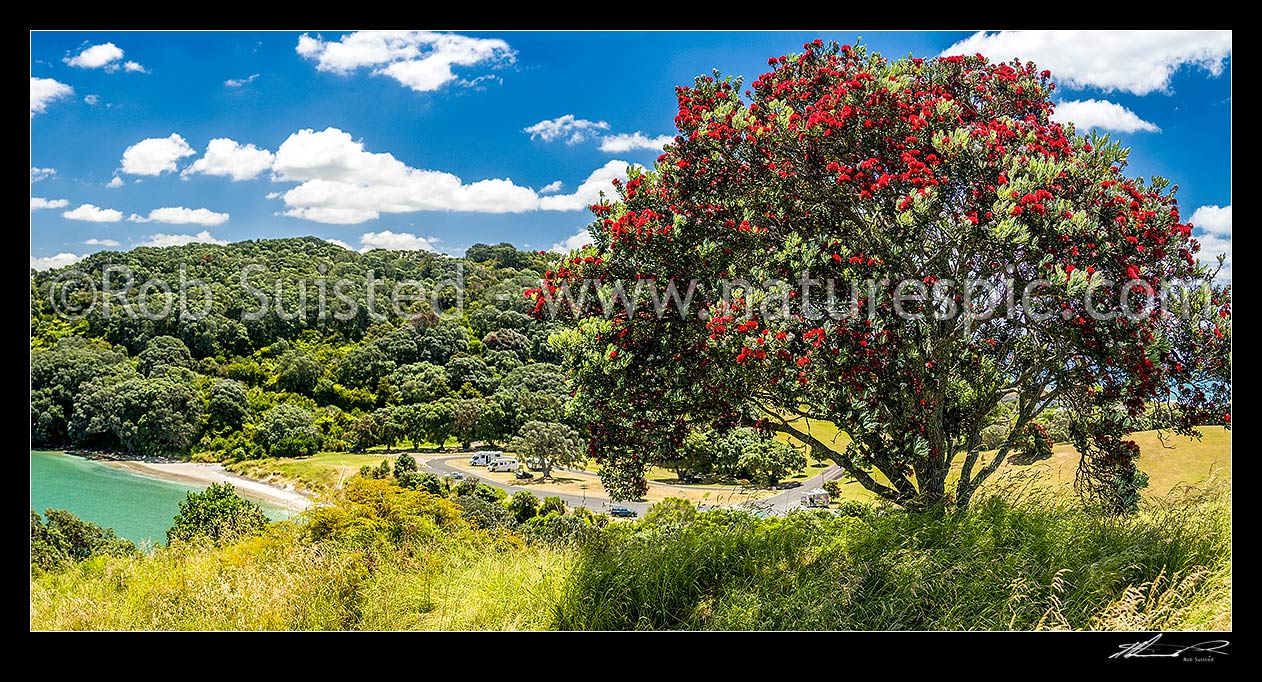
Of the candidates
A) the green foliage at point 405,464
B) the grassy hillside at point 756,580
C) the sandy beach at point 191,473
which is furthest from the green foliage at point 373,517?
the sandy beach at point 191,473

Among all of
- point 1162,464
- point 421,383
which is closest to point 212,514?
point 421,383

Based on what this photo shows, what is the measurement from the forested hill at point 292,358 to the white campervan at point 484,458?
2.18 feet

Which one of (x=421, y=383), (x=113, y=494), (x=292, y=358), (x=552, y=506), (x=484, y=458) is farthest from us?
(x=292, y=358)

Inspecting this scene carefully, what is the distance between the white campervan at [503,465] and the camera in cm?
2561

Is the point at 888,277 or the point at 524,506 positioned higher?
the point at 888,277

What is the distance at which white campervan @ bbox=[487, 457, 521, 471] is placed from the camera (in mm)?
25609

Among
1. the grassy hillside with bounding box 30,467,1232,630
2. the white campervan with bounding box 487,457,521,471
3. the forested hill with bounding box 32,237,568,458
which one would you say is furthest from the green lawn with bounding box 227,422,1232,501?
the forested hill with bounding box 32,237,568,458

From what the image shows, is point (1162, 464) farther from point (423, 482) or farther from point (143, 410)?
point (143, 410)

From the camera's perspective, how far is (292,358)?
28.4 m

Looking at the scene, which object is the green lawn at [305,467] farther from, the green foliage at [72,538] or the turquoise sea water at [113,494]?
the green foliage at [72,538]

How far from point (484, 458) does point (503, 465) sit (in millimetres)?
746

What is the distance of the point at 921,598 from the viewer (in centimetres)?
493

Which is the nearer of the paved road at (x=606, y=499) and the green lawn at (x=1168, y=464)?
the green lawn at (x=1168, y=464)
